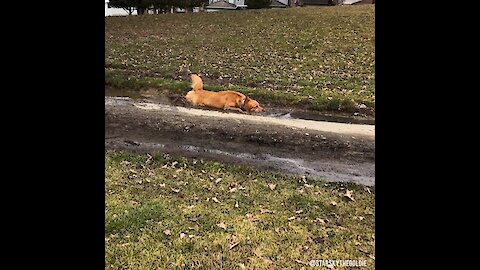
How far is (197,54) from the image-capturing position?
1.57 metres

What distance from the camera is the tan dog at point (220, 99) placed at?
1519 millimetres

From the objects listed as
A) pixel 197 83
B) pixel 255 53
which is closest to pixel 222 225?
pixel 197 83

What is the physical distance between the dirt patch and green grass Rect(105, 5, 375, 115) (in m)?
0.07

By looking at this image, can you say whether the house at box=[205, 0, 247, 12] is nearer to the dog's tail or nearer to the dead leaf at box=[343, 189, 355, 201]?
the dog's tail

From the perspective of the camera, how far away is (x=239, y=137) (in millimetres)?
1553

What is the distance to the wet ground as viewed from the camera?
1.45 meters

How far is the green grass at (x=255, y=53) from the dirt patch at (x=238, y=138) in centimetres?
7

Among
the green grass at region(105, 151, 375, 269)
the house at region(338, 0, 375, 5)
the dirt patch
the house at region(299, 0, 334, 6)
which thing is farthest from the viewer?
the house at region(299, 0, 334, 6)

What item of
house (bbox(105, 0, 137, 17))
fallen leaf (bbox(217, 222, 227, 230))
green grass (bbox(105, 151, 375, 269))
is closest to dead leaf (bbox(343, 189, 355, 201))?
green grass (bbox(105, 151, 375, 269))

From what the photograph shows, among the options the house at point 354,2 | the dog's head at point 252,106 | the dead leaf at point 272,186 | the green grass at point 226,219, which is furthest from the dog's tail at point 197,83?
the house at point 354,2

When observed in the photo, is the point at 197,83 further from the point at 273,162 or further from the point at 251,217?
the point at 251,217
